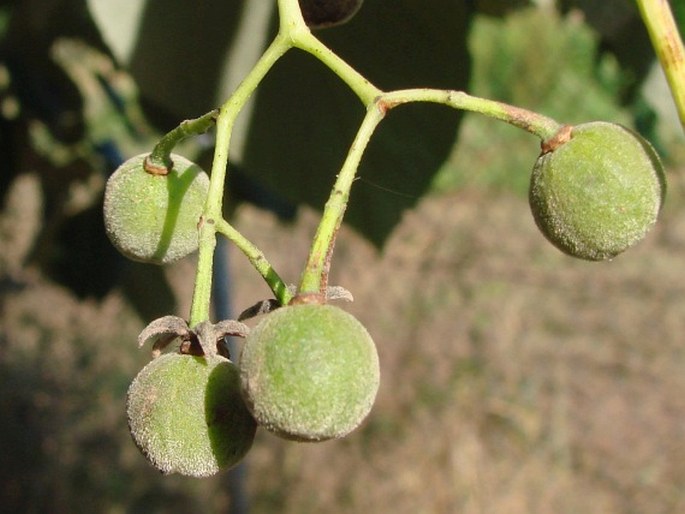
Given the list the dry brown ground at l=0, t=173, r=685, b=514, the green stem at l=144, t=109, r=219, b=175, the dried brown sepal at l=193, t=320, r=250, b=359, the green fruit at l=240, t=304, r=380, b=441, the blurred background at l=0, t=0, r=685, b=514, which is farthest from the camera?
the dry brown ground at l=0, t=173, r=685, b=514

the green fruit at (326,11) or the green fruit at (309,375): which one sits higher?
the green fruit at (326,11)

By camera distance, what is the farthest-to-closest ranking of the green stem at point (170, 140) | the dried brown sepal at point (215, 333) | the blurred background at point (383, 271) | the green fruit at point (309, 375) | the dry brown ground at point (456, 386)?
the dry brown ground at point (456, 386), the blurred background at point (383, 271), the green stem at point (170, 140), the dried brown sepal at point (215, 333), the green fruit at point (309, 375)

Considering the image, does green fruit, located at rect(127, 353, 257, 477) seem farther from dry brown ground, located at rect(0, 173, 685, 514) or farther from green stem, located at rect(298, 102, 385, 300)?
dry brown ground, located at rect(0, 173, 685, 514)

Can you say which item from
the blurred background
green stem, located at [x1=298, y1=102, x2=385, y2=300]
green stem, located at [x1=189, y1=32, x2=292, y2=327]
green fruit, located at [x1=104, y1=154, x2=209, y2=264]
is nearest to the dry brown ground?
the blurred background

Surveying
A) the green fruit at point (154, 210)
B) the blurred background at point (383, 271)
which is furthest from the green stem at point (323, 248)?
the blurred background at point (383, 271)

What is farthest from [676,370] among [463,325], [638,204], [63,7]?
[638,204]

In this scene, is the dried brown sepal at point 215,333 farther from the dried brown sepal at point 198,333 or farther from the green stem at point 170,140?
the green stem at point 170,140
